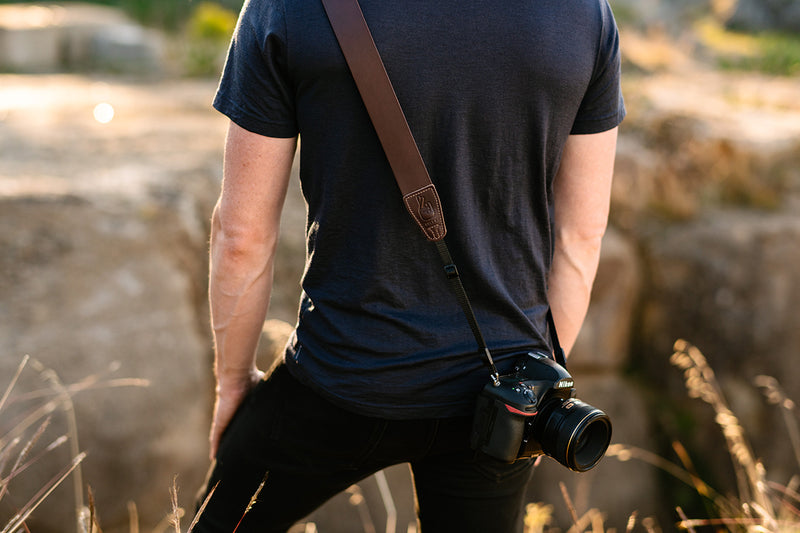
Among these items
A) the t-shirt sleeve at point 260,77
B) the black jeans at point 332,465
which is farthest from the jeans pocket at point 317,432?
the t-shirt sleeve at point 260,77

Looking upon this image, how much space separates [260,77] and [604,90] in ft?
2.06

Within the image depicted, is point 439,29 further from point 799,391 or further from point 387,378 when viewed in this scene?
point 799,391

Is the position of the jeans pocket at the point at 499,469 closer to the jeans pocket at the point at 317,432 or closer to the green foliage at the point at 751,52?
the jeans pocket at the point at 317,432

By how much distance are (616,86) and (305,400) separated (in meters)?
0.84

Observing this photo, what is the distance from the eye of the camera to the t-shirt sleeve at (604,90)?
52.2 inches

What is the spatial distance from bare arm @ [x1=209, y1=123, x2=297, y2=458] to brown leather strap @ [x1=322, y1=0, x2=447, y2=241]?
21 cm

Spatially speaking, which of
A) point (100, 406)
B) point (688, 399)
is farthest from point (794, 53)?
point (100, 406)

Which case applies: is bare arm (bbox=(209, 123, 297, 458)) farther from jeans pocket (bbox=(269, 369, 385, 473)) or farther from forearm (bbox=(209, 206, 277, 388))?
jeans pocket (bbox=(269, 369, 385, 473))

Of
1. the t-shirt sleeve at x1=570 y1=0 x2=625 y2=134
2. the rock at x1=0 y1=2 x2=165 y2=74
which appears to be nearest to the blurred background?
the t-shirt sleeve at x1=570 y1=0 x2=625 y2=134

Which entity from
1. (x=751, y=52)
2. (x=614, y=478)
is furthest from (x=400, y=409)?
(x=751, y=52)

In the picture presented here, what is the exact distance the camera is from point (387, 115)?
47.9 inches

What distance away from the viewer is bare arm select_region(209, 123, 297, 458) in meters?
1.35

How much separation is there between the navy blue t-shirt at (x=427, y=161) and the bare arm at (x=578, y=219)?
51 millimetres

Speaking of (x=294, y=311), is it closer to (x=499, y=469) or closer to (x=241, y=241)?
(x=241, y=241)
